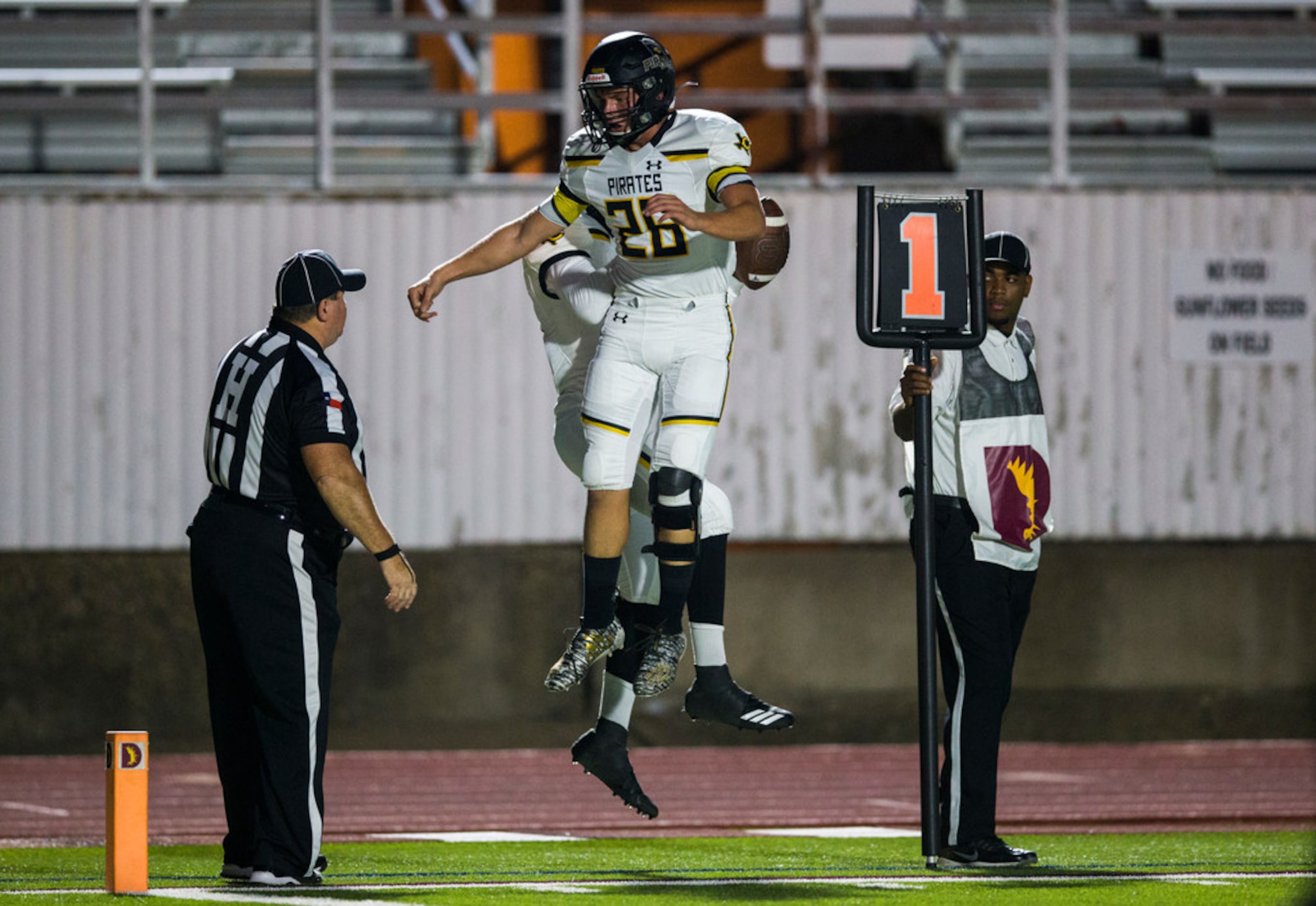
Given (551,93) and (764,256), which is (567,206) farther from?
(551,93)

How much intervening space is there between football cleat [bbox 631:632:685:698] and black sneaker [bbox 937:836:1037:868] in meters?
1.65

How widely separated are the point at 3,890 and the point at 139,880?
0.62 meters

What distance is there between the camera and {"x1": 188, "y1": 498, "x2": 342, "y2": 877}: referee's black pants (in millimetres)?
7844

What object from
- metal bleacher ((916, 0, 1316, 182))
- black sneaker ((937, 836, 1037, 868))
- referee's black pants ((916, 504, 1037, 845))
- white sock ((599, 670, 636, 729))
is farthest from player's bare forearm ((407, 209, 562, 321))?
metal bleacher ((916, 0, 1316, 182))

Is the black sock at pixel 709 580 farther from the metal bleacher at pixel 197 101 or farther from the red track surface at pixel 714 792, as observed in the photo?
the metal bleacher at pixel 197 101

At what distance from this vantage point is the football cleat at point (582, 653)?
7203 millimetres

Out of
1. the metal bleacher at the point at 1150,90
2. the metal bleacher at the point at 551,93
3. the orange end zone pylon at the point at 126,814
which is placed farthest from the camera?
the metal bleacher at the point at 1150,90

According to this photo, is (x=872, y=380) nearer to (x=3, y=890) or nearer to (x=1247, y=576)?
(x=1247, y=576)

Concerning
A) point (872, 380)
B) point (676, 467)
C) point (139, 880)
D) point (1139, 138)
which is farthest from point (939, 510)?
point (1139, 138)

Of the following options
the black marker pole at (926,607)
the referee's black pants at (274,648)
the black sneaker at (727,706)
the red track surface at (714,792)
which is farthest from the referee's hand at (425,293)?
the red track surface at (714,792)

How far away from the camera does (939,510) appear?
8562 mm

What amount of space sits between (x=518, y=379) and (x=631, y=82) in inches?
343

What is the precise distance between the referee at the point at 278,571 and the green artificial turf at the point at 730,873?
0.33 m

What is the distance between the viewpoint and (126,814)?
7.54 m
